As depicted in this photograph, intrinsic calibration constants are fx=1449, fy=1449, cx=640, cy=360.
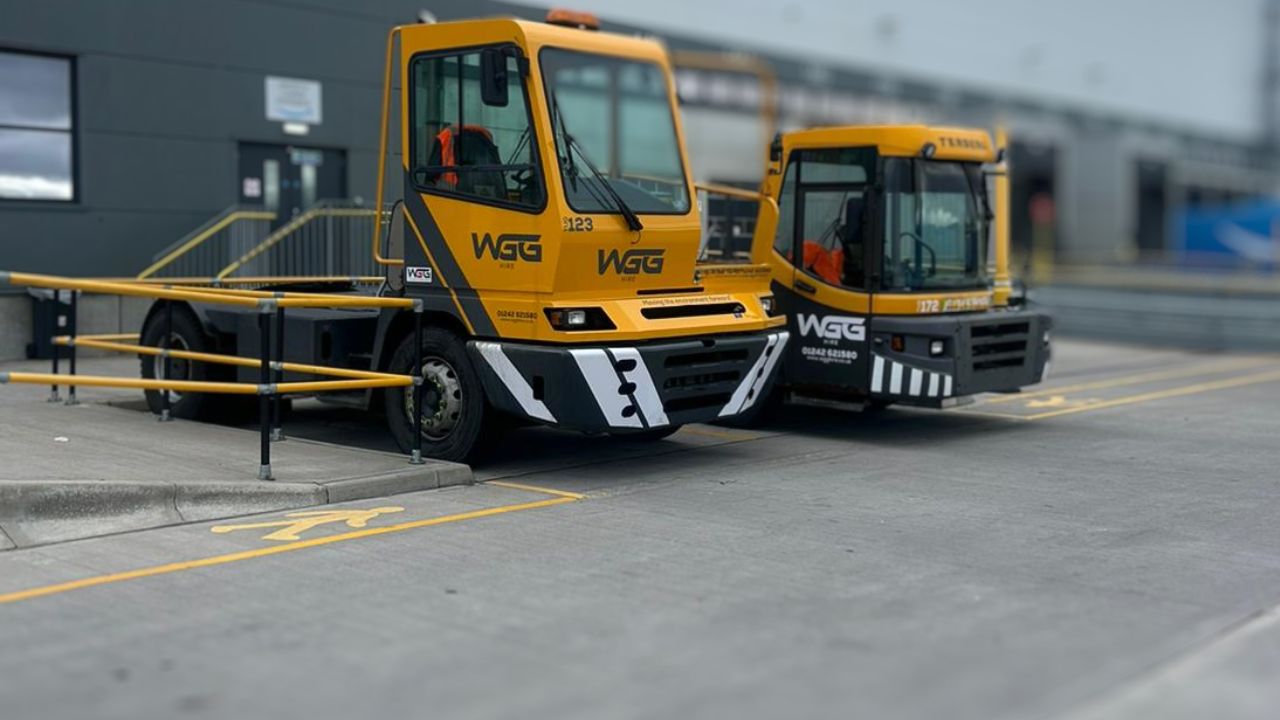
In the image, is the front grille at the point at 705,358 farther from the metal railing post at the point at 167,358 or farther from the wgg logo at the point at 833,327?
the metal railing post at the point at 167,358

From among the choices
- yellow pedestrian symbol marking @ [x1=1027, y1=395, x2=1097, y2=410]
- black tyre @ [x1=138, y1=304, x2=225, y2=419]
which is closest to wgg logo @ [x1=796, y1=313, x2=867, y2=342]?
yellow pedestrian symbol marking @ [x1=1027, y1=395, x2=1097, y2=410]

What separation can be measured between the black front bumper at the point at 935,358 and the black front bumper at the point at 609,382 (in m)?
2.10

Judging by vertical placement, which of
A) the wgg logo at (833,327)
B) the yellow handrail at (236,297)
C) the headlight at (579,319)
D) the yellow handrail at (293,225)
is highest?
the yellow handrail at (293,225)

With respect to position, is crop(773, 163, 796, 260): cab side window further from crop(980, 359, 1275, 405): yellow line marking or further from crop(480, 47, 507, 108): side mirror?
crop(480, 47, 507, 108): side mirror

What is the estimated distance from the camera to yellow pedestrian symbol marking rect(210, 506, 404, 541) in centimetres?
830

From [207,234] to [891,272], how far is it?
9.11 meters

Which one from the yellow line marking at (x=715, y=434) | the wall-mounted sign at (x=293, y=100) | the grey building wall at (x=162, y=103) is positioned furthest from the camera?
the wall-mounted sign at (x=293, y=100)

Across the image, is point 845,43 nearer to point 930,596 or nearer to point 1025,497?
point 1025,497

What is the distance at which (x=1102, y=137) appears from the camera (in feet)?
166

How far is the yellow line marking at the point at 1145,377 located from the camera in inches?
641

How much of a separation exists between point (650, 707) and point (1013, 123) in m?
43.2

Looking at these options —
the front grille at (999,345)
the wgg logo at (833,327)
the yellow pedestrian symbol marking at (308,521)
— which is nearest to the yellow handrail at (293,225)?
the wgg logo at (833,327)

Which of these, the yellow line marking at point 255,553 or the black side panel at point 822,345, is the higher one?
the black side panel at point 822,345

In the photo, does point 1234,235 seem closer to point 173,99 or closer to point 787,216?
point 787,216
